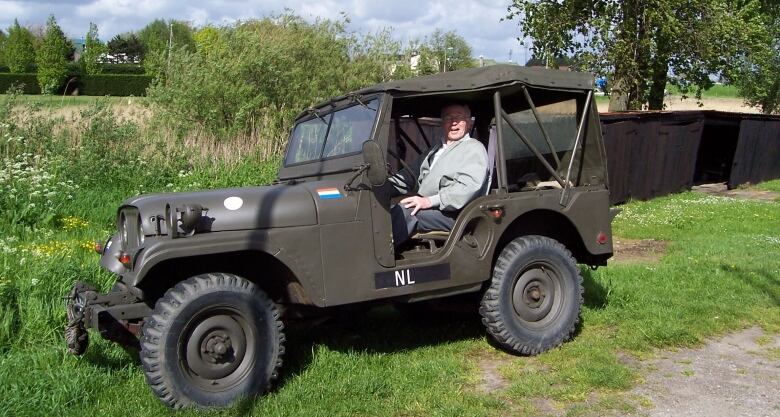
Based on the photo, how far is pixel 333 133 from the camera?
5.40m

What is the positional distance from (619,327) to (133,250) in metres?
3.92

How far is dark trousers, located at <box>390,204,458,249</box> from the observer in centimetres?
497

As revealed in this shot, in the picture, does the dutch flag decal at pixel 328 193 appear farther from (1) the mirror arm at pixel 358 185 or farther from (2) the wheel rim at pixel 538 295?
(2) the wheel rim at pixel 538 295

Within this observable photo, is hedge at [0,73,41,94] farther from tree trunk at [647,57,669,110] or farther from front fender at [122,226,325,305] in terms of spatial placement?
front fender at [122,226,325,305]

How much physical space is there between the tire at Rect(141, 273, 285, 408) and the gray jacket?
148cm

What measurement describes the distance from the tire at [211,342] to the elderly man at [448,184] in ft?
3.73

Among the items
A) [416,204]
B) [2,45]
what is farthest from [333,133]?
[2,45]

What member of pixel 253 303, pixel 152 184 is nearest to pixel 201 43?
pixel 152 184

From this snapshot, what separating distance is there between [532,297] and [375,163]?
1.83 meters

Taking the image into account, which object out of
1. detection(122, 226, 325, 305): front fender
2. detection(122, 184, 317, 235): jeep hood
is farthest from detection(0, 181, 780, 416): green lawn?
detection(122, 184, 317, 235): jeep hood

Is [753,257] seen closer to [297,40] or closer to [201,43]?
[297,40]

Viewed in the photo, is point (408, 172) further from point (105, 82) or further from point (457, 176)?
point (105, 82)

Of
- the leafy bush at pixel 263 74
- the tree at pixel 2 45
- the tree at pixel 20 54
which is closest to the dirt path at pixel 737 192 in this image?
the leafy bush at pixel 263 74

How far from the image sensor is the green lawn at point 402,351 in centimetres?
438
